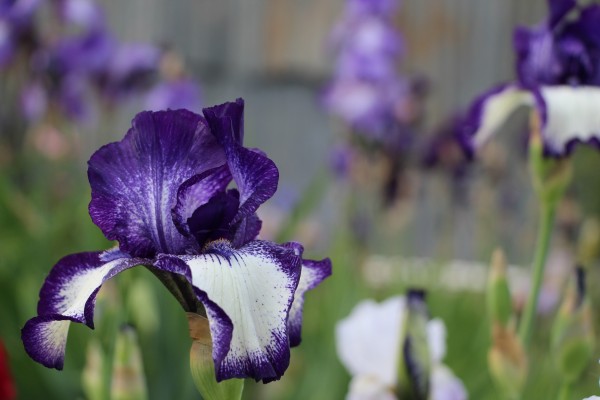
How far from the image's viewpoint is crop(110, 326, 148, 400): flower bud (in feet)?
1.74

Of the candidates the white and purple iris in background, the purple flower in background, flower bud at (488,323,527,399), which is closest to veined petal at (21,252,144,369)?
flower bud at (488,323,527,399)

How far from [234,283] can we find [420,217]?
3407 millimetres

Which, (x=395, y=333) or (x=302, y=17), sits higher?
(x=302, y=17)

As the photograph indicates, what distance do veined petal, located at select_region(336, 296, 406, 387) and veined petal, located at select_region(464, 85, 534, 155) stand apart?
151 millimetres

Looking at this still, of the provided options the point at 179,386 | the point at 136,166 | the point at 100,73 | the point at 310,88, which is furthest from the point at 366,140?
the point at 310,88

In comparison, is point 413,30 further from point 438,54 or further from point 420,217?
point 420,217

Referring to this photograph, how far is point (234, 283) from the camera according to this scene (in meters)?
0.36

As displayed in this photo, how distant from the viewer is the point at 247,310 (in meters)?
0.35

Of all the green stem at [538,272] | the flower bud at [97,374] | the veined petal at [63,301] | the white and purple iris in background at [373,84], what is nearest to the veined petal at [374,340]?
the green stem at [538,272]

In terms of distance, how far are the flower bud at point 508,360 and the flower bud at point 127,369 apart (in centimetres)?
27

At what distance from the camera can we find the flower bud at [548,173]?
65 centimetres

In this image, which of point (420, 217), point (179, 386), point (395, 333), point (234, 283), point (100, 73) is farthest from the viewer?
point (420, 217)

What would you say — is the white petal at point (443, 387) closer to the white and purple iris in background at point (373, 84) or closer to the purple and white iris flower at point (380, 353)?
the purple and white iris flower at point (380, 353)

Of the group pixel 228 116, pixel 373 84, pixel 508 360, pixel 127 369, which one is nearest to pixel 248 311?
pixel 228 116
